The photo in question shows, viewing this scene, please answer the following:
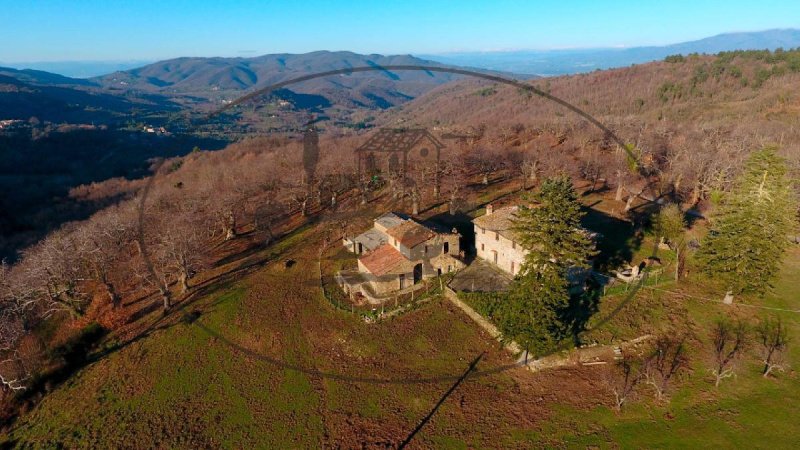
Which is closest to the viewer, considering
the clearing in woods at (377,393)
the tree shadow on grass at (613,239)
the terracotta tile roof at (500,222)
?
the clearing in woods at (377,393)

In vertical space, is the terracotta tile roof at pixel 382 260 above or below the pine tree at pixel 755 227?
below

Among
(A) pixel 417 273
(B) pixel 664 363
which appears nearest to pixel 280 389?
(A) pixel 417 273

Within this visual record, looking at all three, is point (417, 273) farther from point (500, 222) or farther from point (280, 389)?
point (280, 389)

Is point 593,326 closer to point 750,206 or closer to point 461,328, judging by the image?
point 461,328

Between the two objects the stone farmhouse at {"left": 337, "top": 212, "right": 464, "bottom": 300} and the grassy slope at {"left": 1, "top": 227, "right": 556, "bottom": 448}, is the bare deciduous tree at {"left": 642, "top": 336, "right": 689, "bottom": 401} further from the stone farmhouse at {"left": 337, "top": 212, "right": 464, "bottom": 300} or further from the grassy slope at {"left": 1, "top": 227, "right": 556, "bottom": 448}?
the stone farmhouse at {"left": 337, "top": 212, "right": 464, "bottom": 300}

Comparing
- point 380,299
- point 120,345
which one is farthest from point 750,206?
point 120,345

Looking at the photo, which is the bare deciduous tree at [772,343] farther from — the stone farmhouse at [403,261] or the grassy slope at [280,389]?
the stone farmhouse at [403,261]

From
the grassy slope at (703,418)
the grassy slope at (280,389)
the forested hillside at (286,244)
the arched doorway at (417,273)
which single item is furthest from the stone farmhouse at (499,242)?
the grassy slope at (703,418)
